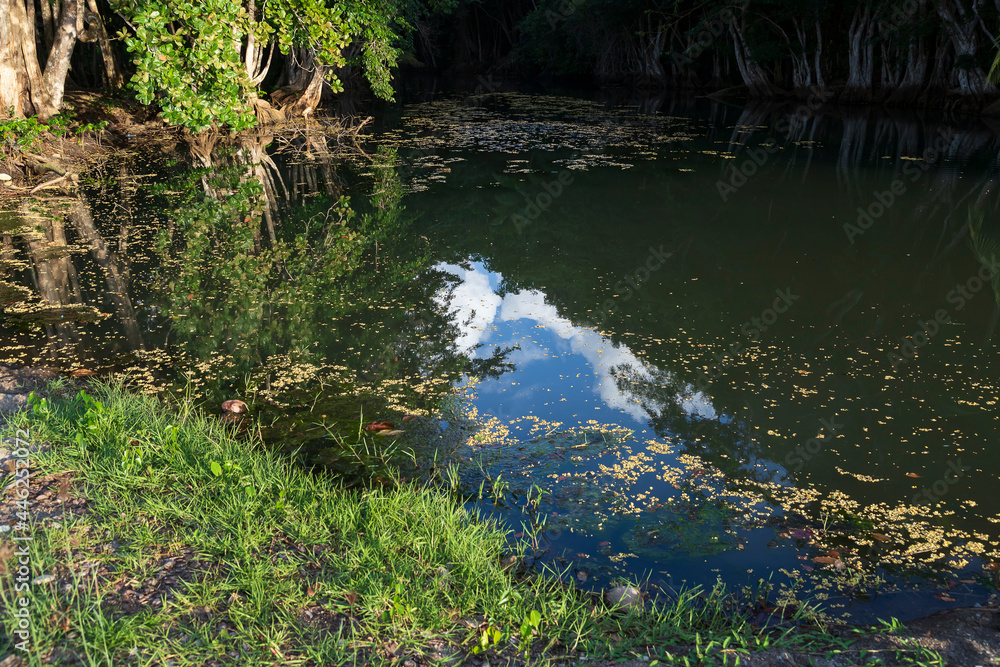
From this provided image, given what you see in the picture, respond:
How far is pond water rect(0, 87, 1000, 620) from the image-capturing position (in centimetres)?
315

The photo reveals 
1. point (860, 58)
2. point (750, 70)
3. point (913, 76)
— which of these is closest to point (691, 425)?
point (913, 76)

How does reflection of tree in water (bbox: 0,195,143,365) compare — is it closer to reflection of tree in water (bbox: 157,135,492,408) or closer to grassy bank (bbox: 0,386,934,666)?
reflection of tree in water (bbox: 157,135,492,408)

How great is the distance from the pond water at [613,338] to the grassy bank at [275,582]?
410 mm

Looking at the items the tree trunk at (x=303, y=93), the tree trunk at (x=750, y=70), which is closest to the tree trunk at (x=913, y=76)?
the tree trunk at (x=750, y=70)

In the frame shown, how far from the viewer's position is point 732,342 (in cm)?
493

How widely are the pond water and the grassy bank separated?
1.35 ft

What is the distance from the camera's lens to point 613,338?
506 cm

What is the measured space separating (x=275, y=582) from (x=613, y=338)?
10.5 feet

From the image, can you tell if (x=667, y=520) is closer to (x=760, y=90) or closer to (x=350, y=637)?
(x=350, y=637)

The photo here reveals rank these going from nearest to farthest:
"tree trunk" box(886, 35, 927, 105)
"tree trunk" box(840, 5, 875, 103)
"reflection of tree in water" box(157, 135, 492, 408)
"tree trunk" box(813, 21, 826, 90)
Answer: "reflection of tree in water" box(157, 135, 492, 408), "tree trunk" box(886, 35, 927, 105), "tree trunk" box(840, 5, 875, 103), "tree trunk" box(813, 21, 826, 90)

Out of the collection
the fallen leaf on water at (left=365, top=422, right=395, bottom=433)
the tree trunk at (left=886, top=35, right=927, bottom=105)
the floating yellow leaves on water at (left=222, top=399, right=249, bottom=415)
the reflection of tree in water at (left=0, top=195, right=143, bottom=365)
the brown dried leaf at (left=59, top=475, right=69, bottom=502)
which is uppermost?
the tree trunk at (left=886, top=35, right=927, bottom=105)

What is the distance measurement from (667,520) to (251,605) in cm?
181

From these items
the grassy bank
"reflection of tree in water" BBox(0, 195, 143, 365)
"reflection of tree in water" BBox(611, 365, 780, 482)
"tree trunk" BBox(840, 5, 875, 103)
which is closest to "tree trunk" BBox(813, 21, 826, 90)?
"tree trunk" BBox(840, 5, 875, 103)

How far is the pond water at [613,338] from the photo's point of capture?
124 inches
